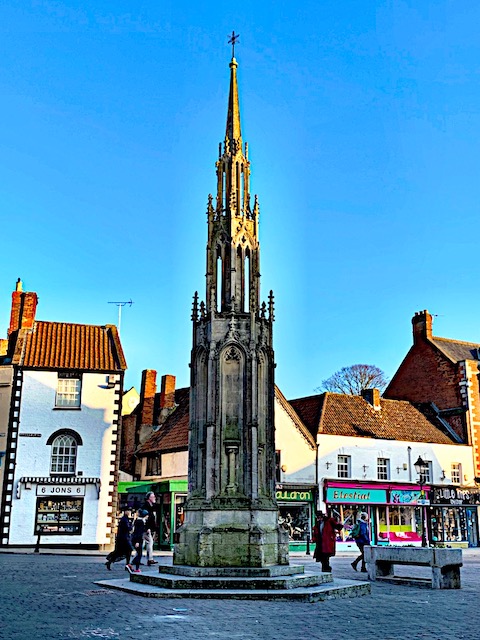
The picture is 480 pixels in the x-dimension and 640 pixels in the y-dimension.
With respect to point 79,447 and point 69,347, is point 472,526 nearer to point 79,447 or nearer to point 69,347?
point 79,447

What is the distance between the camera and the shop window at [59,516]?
3169cm

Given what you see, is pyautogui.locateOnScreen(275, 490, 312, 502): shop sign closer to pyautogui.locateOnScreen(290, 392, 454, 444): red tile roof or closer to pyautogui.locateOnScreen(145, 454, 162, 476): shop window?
pyautogui.locateOnScreen(290, 392, 454, 444): red tile roof

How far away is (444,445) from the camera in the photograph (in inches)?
1692

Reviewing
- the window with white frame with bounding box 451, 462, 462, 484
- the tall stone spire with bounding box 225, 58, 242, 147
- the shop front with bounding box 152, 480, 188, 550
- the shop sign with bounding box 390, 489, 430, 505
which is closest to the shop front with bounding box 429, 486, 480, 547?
the window with white frame with bounding box 451, 462, 462, 484

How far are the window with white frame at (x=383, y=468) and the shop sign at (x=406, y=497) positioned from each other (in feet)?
3.16

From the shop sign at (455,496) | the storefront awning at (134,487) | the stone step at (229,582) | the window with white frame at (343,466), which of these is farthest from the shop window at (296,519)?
the stone step at (229,582)

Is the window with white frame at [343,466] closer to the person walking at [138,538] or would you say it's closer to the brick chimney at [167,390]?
the brick chimney at [167,390]

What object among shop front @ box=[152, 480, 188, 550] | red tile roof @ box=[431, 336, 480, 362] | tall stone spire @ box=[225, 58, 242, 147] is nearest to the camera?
tall stone spire @ box=[225, 58, 242, 147]

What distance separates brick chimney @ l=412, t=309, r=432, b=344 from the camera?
48.4 m

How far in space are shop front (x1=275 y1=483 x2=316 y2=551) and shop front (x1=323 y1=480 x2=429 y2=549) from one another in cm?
105

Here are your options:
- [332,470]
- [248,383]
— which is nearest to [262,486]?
[248,383]

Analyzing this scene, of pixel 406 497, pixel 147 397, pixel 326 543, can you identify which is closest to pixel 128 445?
pixel 147 397

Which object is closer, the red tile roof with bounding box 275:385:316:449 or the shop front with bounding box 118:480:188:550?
the shop front with bounding box 118:480:188:550

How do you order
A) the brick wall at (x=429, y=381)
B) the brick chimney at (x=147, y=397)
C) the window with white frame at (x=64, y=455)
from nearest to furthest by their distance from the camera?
1. the window with white frame at (x=64, y=455)
2. the brick chimney at (x=147, y=397)
3. the brick wall at (x=429, y=381)
